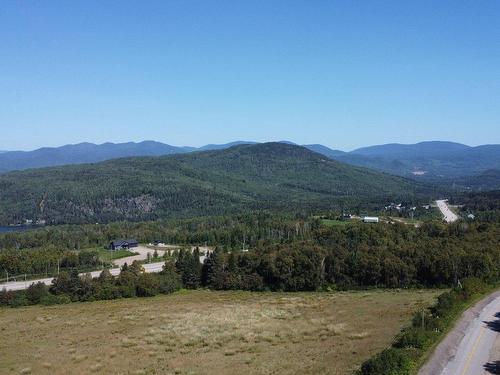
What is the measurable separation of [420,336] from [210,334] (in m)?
23.7

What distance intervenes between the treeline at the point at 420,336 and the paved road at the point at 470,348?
95cm

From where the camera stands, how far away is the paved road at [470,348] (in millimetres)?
34938

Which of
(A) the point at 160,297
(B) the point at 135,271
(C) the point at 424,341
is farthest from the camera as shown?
(B) the point at 135,271

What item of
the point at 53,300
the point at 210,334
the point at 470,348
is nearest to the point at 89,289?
the point at 53,300

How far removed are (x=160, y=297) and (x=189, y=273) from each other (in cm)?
980

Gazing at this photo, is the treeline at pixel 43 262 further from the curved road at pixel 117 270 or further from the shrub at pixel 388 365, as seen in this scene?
the shrub at pixel 388 365

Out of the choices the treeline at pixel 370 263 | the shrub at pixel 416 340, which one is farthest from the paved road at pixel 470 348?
the treeline at pixel 370 263

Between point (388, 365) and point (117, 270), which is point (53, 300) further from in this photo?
point (388, 365)

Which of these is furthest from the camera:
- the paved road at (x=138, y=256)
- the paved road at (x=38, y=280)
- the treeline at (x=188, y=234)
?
the treeline at (x=188, y=234)

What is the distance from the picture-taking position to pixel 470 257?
7744 centimetres

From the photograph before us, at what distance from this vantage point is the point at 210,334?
54781mm

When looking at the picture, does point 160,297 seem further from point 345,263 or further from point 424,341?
point 424,341

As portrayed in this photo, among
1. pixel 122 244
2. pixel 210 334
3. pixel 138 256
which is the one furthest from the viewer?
pixel 122 244

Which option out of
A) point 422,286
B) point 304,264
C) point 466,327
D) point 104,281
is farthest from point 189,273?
point 466,327
